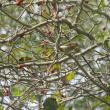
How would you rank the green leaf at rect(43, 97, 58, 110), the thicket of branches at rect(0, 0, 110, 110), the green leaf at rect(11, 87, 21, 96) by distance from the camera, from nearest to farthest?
the green leaf at rect(43, 97, 58, 110)
the thicket of branches at rect(0, 0, 110, 110)
the green leaf at rect(11, 87, 21, 96)

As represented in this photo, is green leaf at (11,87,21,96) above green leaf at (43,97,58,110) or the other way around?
above

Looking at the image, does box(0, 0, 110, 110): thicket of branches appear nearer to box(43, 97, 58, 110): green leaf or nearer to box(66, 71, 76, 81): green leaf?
box(66, 71, 76, 81): green leaf

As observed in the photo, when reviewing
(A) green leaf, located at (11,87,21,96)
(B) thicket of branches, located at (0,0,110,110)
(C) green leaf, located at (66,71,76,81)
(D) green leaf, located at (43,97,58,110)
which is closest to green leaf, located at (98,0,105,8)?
(B) thicket of branches, located at (0,0,110,110)

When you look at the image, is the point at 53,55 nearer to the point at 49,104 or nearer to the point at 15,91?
the point at 15,91

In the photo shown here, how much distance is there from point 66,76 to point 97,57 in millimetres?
313

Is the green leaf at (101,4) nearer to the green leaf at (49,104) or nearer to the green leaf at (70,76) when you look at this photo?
the green leaf at (70,76)

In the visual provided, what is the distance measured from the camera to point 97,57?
3.37 meters

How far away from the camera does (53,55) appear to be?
10.7 feet

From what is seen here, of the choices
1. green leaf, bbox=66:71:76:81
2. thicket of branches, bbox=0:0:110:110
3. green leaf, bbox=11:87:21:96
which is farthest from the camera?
green leaf, bbox=11:87:21:96

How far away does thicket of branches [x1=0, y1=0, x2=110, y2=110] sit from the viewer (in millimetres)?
2973

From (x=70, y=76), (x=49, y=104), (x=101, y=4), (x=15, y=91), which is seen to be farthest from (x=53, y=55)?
(x=49, y=104)

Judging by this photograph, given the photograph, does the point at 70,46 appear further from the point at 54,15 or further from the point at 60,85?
the point at 60,85

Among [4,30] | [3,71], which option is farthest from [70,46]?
[4,30]

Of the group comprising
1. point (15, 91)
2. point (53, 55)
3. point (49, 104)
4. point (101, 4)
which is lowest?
point (49, 104)
